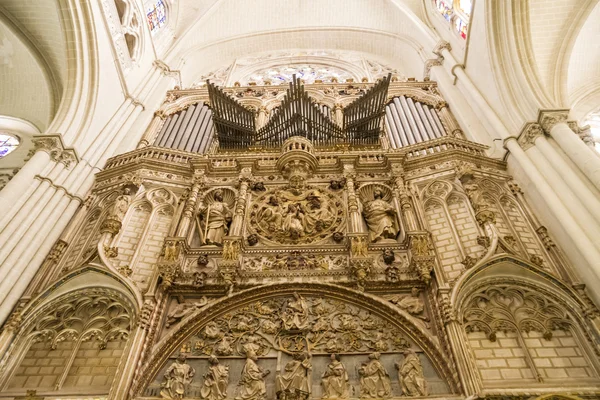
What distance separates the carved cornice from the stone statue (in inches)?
175

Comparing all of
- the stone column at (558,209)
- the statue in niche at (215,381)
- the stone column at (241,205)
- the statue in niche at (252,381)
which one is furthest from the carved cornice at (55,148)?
the stone column at (558,209)

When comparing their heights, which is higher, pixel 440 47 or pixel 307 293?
pixel 440 47

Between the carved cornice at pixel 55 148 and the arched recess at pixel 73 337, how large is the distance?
303cm

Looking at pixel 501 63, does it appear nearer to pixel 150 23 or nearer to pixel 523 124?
pixel 523 124

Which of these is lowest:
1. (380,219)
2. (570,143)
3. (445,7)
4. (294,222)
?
(294,222)

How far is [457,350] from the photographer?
6.29 meters

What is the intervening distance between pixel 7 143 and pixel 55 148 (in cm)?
476

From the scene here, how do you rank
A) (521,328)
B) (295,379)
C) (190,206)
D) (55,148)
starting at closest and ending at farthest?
(295,379)
(521,328)
(190,206)
(55,148)

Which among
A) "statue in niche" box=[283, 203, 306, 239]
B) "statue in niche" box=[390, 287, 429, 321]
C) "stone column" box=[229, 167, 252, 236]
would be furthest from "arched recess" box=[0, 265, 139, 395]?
"statue in niche" box=[390, 287, 429, 321]

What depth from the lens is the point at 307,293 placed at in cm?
764

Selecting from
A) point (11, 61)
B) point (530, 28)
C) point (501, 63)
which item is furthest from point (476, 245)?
point (11, 61)

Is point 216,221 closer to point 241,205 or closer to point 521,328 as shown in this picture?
point 241,205

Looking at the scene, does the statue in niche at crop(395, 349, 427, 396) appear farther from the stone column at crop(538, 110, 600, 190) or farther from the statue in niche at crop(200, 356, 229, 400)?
the stone column at crop(538, 110, 600, 190)

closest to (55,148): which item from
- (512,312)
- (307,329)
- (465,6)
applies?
(307,329)
